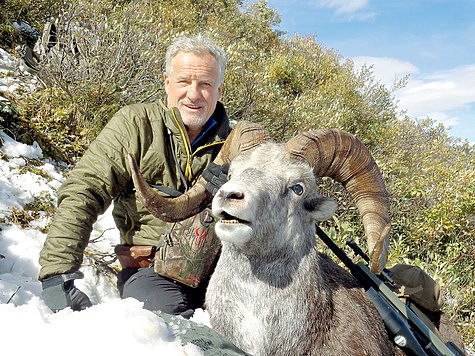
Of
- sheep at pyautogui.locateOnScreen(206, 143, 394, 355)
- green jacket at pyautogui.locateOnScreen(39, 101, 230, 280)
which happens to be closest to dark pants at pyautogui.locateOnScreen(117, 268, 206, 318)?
green jacket at pyautogui.locateOnScreen(39, 101, 230, 280)

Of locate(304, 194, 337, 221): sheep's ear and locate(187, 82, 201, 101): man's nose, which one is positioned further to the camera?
locate(187, 82, 201, 101): man's nose

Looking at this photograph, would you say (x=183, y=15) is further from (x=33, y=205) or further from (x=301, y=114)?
(x=33, y=205)

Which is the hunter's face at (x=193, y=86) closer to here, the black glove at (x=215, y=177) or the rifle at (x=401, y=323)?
the black glove at (x=215, y=177)

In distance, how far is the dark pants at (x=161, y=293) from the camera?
3273 mm

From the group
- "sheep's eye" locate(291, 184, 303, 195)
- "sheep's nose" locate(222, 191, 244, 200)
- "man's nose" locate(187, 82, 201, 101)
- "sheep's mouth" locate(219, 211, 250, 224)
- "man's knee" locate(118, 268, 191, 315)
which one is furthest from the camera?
"man's nose" locate(187, 82, 201, 101)

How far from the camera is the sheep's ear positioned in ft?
9.25

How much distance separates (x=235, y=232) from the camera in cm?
227

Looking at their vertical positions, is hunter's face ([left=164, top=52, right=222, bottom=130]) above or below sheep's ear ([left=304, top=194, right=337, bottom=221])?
above

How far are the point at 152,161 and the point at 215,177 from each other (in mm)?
840

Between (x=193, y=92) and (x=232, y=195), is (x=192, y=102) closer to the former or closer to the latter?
(x=193, y=92)

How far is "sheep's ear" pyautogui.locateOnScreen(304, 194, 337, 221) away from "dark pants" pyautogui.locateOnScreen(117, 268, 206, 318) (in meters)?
1.56

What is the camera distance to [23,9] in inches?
359

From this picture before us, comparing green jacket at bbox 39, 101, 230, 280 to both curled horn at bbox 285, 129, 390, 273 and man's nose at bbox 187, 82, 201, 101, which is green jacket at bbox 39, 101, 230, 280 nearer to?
man's nose at bbox 187, 82, 201, 101

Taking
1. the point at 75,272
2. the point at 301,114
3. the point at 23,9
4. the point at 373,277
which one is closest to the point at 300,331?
the point at 373,277
